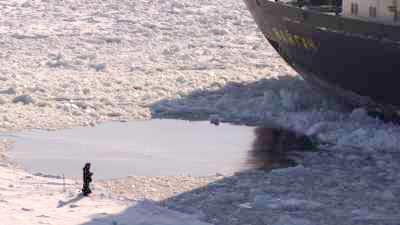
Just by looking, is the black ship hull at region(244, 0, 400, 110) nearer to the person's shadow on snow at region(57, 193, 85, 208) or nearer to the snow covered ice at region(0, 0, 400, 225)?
the snow covered ice at region(0, 0, 400, 225)

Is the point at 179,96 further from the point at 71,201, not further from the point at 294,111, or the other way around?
the point at 71,201

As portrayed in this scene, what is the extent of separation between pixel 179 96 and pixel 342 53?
246cm

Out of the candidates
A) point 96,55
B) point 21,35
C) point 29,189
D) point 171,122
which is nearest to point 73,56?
point 96,55

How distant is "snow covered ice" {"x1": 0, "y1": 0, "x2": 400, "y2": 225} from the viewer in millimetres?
9688

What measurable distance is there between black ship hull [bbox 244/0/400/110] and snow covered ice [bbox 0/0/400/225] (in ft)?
1.08

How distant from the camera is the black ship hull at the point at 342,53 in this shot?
13234 mm

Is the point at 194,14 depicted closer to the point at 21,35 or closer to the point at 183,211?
the point at 21,35

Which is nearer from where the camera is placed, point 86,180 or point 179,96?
point 86,180

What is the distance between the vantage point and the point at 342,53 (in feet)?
46.3

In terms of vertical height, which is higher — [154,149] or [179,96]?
[179,96]

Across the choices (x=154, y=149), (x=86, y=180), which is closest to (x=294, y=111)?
(x=154, y=149)

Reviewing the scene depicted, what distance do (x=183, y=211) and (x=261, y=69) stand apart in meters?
8.68

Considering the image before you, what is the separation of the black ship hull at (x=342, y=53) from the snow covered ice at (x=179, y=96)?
330mm

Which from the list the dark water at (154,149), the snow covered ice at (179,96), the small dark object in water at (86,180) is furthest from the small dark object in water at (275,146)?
the small dark object in water at (86,180)
